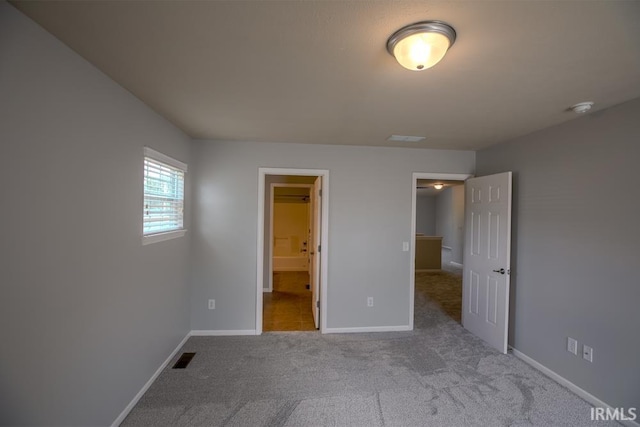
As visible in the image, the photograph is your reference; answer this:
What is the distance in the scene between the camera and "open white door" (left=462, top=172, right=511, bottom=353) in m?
2.94

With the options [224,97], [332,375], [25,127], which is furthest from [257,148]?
[332,375]

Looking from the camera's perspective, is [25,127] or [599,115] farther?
[599,115]

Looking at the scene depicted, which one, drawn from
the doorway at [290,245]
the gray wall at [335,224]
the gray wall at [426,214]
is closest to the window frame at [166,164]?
the gray wall at [335,224]

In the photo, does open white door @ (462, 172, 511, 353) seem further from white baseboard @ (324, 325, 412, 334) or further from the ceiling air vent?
the ceiling air vent

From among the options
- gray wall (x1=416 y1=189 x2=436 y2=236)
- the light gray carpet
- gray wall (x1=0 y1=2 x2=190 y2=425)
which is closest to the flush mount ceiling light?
gray wall (x1=0 y1=2 x2=190 y2=425)

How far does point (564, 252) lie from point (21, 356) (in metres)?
3.76

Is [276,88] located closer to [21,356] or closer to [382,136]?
[382,136]

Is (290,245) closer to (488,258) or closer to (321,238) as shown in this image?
(321,238)

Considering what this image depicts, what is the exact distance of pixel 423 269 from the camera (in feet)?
24.5

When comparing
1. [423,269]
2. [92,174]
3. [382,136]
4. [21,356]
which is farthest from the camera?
[423,269]

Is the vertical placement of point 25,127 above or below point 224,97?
below

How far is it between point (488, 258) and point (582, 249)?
3.07 ft

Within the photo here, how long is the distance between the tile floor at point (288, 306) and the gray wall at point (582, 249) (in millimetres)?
2515

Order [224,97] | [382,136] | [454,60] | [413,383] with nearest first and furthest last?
[454,60], [224,97], [413,383], [382,136]
